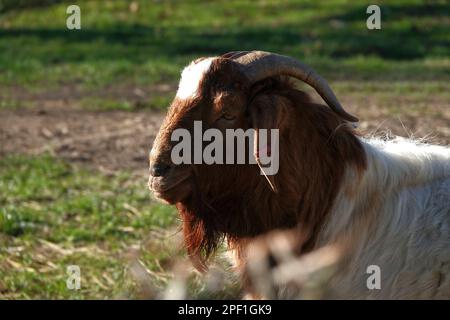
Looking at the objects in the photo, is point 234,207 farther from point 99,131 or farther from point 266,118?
point 99,131

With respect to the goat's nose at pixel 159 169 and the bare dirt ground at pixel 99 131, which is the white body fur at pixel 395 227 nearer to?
the goat's nose at pixel 159 169

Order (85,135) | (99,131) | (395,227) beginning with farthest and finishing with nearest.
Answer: (99,131) → (85,135) → (395,227)

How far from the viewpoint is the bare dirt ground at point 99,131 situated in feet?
35.4

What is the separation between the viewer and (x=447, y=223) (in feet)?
18.1

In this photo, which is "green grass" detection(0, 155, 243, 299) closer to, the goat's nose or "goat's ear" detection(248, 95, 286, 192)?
the goat's nose

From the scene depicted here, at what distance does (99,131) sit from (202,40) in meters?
6.83

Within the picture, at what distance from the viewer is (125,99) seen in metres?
13.8

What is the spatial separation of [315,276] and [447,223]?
1295 millimetres

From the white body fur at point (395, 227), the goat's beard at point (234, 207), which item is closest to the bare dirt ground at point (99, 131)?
the white body fur at point (395, 227)

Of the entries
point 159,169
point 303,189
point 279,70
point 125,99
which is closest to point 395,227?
point 303,189

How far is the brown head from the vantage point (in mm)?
5367

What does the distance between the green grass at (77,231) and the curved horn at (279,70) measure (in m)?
1.69
